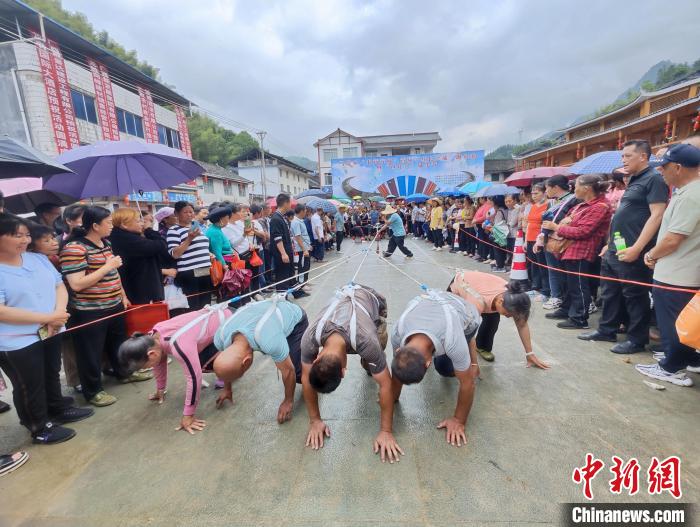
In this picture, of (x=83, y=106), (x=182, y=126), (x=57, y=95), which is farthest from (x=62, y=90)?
(x=182, y=126)

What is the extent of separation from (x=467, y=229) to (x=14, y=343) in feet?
32.7

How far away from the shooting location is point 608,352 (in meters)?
3.53

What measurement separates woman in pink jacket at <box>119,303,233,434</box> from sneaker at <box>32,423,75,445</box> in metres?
0.70

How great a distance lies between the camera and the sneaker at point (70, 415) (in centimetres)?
278

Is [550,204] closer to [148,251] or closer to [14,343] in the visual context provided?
[148,251]

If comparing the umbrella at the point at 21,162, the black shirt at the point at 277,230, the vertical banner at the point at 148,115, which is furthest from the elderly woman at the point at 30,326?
the vertical banner at the point at 148,115

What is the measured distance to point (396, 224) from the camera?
9672 millimetres

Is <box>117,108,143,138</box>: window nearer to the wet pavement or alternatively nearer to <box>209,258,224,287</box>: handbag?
<box>209,258,224,287</box>: handbag

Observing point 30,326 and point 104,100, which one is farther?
point 104,100

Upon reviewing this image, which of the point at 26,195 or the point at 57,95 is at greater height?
the point at 57,95

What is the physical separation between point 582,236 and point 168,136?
22.5 metres

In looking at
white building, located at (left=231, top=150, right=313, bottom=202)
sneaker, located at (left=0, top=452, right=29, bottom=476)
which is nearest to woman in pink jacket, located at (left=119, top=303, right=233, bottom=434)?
sneaker, located at (left=0, top=452, right=29, bottom=476)

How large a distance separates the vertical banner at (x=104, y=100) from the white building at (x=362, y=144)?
889 inches

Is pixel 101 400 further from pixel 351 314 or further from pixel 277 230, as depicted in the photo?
pixel 277 230
